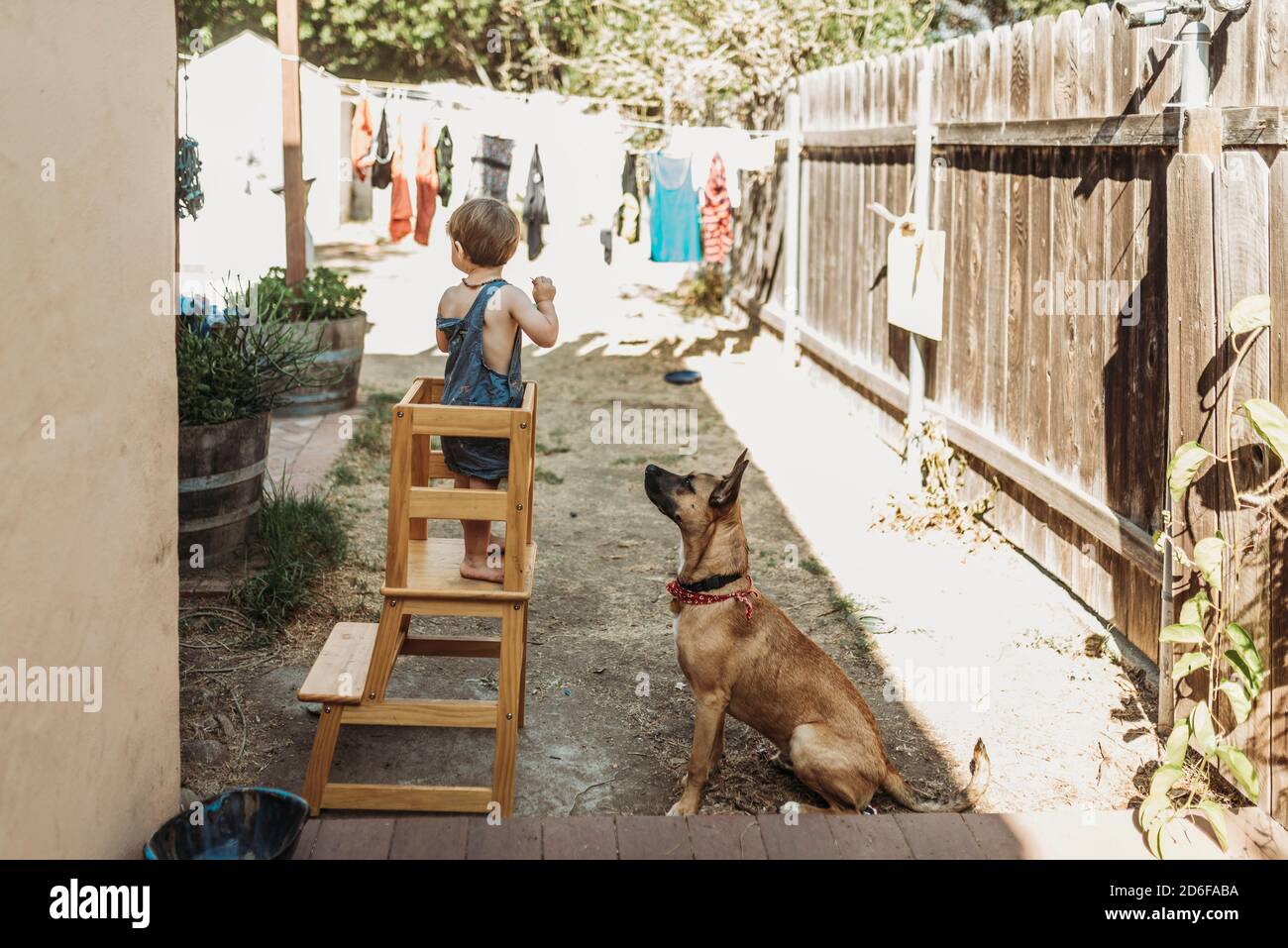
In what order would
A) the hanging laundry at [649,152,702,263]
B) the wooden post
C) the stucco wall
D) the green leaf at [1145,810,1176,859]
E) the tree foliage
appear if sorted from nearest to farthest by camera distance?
the stucco wall
the green leaf at [1145,810,1176,859]
the wooden post
the hanging laundry at [649,152,702,263]
the tree foliage

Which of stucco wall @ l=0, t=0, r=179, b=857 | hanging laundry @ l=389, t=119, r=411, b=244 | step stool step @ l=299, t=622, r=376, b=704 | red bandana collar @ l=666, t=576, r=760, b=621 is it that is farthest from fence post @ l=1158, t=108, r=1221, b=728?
hanging laundry @ l=389, t=119, r=411, b=244

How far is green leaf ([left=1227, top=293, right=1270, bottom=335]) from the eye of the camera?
3689 mm

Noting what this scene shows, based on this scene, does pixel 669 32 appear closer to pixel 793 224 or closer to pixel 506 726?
pixel 793 224

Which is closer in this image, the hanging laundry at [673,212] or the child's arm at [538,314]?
the child's arm at [538,314]

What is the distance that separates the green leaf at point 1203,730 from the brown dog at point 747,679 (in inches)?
24.2

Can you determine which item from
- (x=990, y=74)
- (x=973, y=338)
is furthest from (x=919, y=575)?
(x=990, y=74)

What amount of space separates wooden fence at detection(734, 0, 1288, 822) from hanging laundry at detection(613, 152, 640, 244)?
2.67 meters

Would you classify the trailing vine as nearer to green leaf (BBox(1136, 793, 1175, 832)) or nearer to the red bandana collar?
green leaf (BBox(1136, 793, 1175, 832))

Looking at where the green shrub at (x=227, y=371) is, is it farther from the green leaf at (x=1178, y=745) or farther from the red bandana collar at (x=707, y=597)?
the green leaf at (x=1178, y=745)

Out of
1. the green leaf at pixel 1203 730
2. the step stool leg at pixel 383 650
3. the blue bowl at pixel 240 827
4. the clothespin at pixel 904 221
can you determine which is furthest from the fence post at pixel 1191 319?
the clothespin at pixel 904 221

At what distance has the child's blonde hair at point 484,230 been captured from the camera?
168 inches

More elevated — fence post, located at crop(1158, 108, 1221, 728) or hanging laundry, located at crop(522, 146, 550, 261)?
hanging laundry, located at crop(522, 146, 550, 261)
